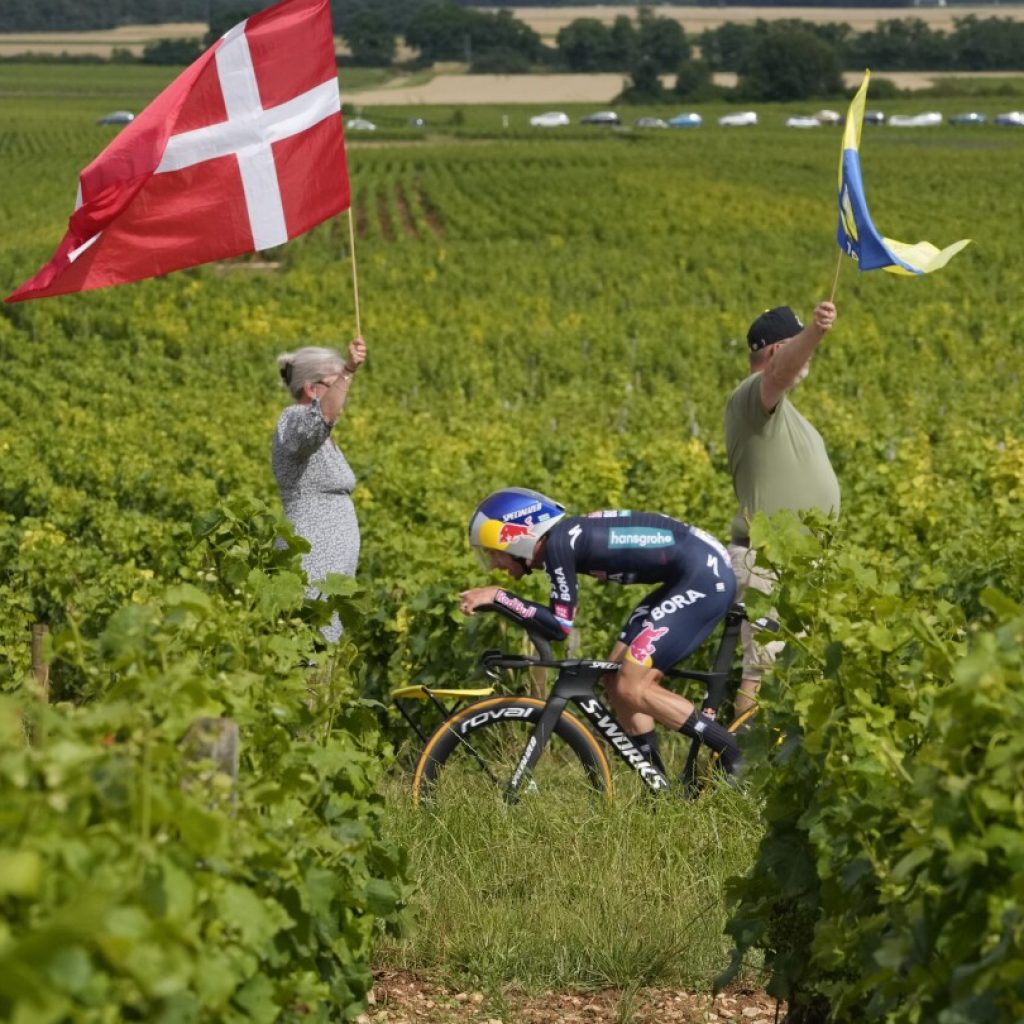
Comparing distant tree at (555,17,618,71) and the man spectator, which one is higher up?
the man spectator

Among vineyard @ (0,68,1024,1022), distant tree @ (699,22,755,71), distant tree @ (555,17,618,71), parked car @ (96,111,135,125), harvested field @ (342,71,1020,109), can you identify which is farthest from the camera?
distant tree @ (699,22,755,71)

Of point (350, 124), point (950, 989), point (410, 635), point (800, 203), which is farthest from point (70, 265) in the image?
point (350, 124)

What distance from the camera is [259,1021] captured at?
304cm

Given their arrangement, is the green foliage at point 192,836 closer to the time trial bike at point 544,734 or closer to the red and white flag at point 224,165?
the time trial bike at point 544,734

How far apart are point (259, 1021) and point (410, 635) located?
507cm

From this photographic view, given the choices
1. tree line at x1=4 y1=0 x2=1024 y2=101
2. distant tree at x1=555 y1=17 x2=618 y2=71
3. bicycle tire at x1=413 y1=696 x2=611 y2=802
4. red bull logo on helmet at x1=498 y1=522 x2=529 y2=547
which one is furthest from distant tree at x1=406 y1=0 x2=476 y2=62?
red bull logo on helmet at x1=498 y1=522 x2=529 y2=547

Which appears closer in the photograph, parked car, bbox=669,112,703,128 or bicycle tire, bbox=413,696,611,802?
bicycle tire, bbox=413,696,611,802

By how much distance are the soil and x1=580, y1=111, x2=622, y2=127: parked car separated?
103520 millimetres

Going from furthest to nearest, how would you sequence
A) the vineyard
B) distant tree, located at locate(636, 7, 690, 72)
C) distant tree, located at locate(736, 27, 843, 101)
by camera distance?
1. distant tree, located at locate(636, 7, 690, 72)
2. distant tree, located at locate(736, 27, 843, 101)
3. the vineyard

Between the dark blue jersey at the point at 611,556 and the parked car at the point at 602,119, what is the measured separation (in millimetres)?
102128

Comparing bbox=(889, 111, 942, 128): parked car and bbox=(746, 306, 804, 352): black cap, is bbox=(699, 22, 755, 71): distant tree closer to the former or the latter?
bbox=(889, 111, 942, 128): parked car

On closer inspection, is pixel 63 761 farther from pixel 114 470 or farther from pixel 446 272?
pixel 446 272

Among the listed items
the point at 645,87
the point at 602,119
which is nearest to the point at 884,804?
the point at 602,119

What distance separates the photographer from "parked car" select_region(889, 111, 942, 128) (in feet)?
322
